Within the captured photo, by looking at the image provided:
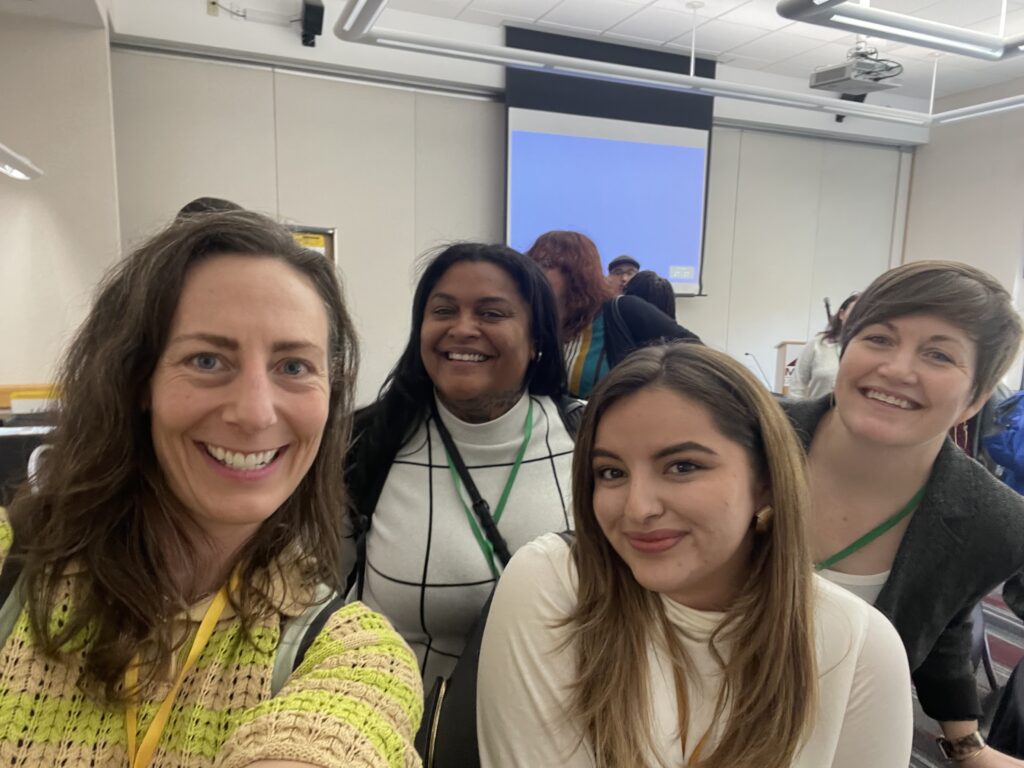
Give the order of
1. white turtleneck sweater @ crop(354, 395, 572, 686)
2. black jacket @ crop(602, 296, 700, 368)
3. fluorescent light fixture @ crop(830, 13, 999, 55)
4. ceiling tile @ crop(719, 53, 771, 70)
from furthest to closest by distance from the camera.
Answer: ceiling tile @ crop(719, 53, 771, 70) < fluorescent light fixture @ crop(830, 13, 999, 55) < black jacket @ crop(602, 296, 700, 368) < white turtleneck sweater @ crop(354, 395, 572, 686)

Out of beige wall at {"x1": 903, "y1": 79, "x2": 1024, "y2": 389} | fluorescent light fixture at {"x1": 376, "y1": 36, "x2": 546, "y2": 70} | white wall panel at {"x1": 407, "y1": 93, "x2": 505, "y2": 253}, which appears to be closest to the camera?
fluorescent light fixture at {"x1": 376, "y1": 36, "x2": 546, "y2": 70}

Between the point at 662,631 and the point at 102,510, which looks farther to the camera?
the point at 662,631

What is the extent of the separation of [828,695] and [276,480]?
3.04ft

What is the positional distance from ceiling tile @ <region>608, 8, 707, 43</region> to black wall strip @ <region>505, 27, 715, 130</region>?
0.67ft

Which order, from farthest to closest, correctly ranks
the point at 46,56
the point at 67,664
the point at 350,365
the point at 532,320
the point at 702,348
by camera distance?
the point at 46,56 < the point at 532,320 < the point at 702,348 < the point at 350,365 < the point at 67,664

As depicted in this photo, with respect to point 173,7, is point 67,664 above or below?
below

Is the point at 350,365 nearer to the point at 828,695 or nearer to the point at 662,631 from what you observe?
the point at 662,631

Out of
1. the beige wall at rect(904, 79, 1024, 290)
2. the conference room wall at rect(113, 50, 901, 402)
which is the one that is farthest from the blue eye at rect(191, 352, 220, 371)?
the beige wall at rect(904, 79, 1024, 290)

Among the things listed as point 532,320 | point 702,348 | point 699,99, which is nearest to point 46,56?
point 532,320

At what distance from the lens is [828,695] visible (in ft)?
3.43

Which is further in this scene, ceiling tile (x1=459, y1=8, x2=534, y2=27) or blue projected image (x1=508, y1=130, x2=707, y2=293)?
blue projected image (x1=508, y1=130, x2=707, y2=293)

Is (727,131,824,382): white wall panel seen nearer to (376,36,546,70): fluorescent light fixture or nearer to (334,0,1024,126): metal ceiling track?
(334,0,1024,126): metal ceiling track

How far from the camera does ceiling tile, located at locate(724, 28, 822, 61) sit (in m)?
4.72

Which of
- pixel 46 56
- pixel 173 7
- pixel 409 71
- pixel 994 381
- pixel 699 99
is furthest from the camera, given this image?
pixel 699 99
